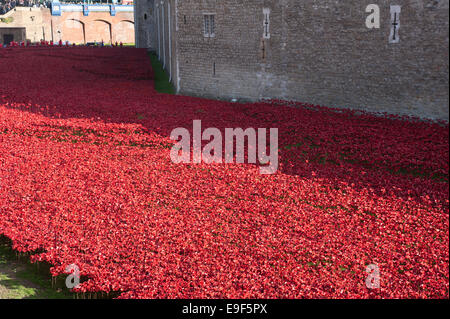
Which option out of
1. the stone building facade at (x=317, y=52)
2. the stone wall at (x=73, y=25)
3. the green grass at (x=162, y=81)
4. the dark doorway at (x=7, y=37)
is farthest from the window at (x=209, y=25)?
the dark doorway at (x=7, y=37)

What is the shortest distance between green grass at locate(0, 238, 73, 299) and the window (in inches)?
621

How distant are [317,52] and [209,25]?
244 inches

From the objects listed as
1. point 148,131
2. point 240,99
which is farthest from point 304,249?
point 240,99

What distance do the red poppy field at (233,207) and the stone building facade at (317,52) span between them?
1.20m

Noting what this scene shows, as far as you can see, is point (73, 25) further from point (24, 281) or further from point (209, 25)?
point (24, 281)

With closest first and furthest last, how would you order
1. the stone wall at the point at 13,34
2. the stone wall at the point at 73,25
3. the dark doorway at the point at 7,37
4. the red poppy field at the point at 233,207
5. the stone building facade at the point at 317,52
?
the red poppy field at the point at 233,207 → the stone building facade at the point at 317,52 → the stone wall at the point at 13,34 → the dark doorway at the point at 7,37 → the stone wall at the point at 73,25

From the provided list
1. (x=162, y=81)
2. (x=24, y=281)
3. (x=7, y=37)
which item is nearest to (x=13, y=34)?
(x=7, y=37)

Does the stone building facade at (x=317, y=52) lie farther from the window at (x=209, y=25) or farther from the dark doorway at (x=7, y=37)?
the dark doorway at (x=7, y=37)

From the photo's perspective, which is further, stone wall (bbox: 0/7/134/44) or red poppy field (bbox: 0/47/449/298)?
stone wall (bbox: 0/7/134/44)

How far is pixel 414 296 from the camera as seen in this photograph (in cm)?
575

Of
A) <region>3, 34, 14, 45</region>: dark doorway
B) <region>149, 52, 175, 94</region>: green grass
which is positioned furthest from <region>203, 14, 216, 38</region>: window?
<region>3, 34, 14, 45</region>: dark doorway

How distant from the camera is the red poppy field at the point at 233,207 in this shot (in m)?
6.22

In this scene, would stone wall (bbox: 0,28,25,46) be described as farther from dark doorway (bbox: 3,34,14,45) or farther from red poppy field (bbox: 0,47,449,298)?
red poppy field (bbox: 0,47,449,298)

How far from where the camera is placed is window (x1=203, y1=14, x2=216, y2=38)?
21048 mm
